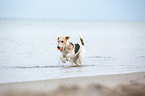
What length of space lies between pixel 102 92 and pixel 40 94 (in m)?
1.03

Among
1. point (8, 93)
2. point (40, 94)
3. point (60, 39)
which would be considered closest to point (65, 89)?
point (40, 94)

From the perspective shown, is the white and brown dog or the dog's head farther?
the white and brown dog

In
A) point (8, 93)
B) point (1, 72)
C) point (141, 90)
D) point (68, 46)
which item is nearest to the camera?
point (8, 93)

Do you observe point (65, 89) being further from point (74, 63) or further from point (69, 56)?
point (74, 63)

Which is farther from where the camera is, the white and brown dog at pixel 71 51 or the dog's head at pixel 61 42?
the white and brown dog at pixel 71 51

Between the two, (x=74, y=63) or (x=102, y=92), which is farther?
(x=74, y=63)

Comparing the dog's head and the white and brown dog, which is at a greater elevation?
→ the dog's head

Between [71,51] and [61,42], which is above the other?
[61,42]

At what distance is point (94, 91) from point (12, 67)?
4.37 m

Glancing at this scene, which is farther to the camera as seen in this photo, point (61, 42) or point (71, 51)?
point (71, 51)

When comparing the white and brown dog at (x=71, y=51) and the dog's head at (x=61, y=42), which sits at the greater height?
the dog's head at (x=61, y=42)

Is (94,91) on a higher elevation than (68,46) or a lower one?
lower

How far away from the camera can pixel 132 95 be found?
371 centimetres

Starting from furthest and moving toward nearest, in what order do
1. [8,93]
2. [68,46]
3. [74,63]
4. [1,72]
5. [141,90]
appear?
[74,63] → [68,46] → [1,72] → [141,90] → [8,93]
